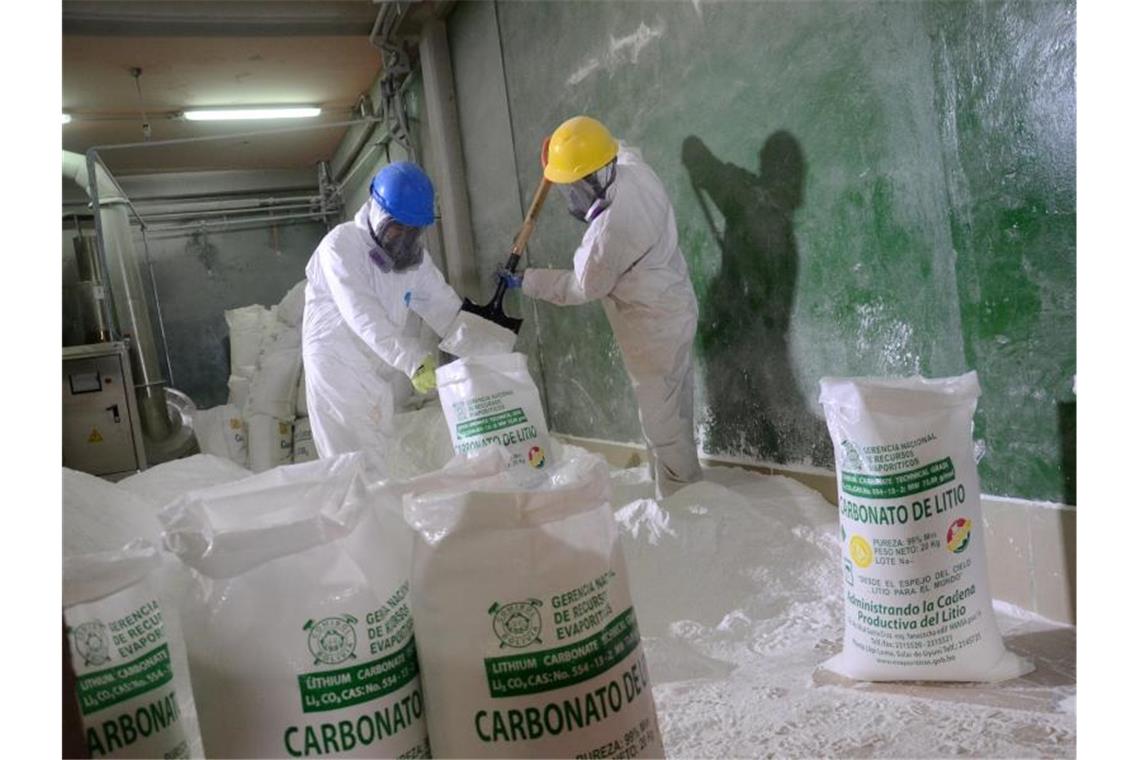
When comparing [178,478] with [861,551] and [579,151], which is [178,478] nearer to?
[579,151]

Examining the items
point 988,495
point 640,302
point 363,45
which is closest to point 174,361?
point 363,45

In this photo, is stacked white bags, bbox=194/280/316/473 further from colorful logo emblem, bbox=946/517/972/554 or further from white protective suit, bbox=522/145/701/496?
colorful logo emblem, bbox=946/517/972/554

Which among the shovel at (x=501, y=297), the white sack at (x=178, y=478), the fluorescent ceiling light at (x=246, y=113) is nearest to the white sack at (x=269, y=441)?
the white sack at (x=178, y=478)

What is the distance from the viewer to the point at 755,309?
296 cm

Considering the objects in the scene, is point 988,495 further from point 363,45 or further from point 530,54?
point 363,45

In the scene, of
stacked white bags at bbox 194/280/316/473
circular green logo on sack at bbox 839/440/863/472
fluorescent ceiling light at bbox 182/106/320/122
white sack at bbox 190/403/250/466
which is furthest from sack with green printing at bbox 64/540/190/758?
fluorescent ceiling light at bbox 182/106/320/122

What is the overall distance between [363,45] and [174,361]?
17.5ft

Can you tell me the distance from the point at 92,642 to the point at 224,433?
5277 millimetres

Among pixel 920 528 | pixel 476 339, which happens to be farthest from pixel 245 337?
pixel 920 528

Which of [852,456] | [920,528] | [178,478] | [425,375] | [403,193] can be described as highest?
[403,193]

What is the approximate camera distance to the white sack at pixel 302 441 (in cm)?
545

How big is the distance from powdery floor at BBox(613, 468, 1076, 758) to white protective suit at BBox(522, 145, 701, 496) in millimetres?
369

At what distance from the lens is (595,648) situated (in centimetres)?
93

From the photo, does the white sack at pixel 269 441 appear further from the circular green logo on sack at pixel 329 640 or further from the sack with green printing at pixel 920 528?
the circular green logo on sack at pixel 329 640
